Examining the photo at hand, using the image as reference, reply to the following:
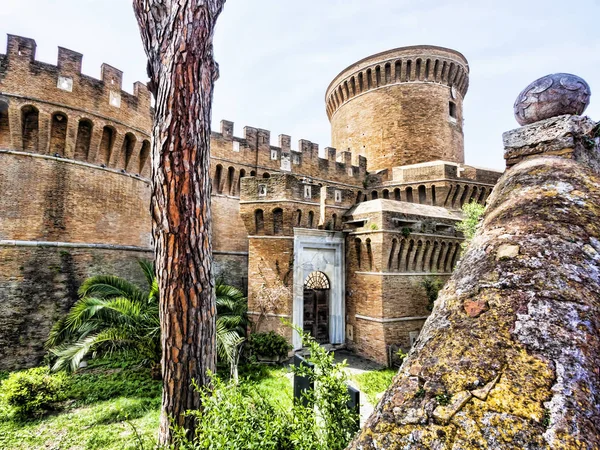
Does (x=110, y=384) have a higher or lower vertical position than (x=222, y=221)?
lower

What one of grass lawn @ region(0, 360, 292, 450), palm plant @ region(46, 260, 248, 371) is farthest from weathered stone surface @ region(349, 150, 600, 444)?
palm plant @ region(46, 260, 248, 371)

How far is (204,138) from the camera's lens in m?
3.79

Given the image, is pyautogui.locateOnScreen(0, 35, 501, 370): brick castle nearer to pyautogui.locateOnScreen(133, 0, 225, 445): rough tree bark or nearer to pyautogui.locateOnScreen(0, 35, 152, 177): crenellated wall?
pyautogui.locateOnScreen(0, 35, 152, 177): crenellated wall

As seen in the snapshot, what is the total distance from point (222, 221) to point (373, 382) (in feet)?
33.1

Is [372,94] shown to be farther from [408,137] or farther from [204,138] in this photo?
[204,138]

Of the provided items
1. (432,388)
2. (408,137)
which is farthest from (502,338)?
(408,137)

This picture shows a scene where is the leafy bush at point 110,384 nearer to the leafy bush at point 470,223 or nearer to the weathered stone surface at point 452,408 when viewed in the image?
the weathered stone surface at point 452,408

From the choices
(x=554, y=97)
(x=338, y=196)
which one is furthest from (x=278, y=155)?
(x=554, y=97)

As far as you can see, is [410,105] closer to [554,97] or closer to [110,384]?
[554,97]

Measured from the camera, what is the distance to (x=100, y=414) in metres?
6.64

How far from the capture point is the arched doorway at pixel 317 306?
12609 mm

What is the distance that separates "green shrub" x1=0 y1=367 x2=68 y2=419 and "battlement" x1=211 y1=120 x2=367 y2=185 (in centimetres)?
1064

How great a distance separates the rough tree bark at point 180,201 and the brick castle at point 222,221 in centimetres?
761

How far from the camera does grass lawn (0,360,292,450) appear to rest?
574 centimetres
